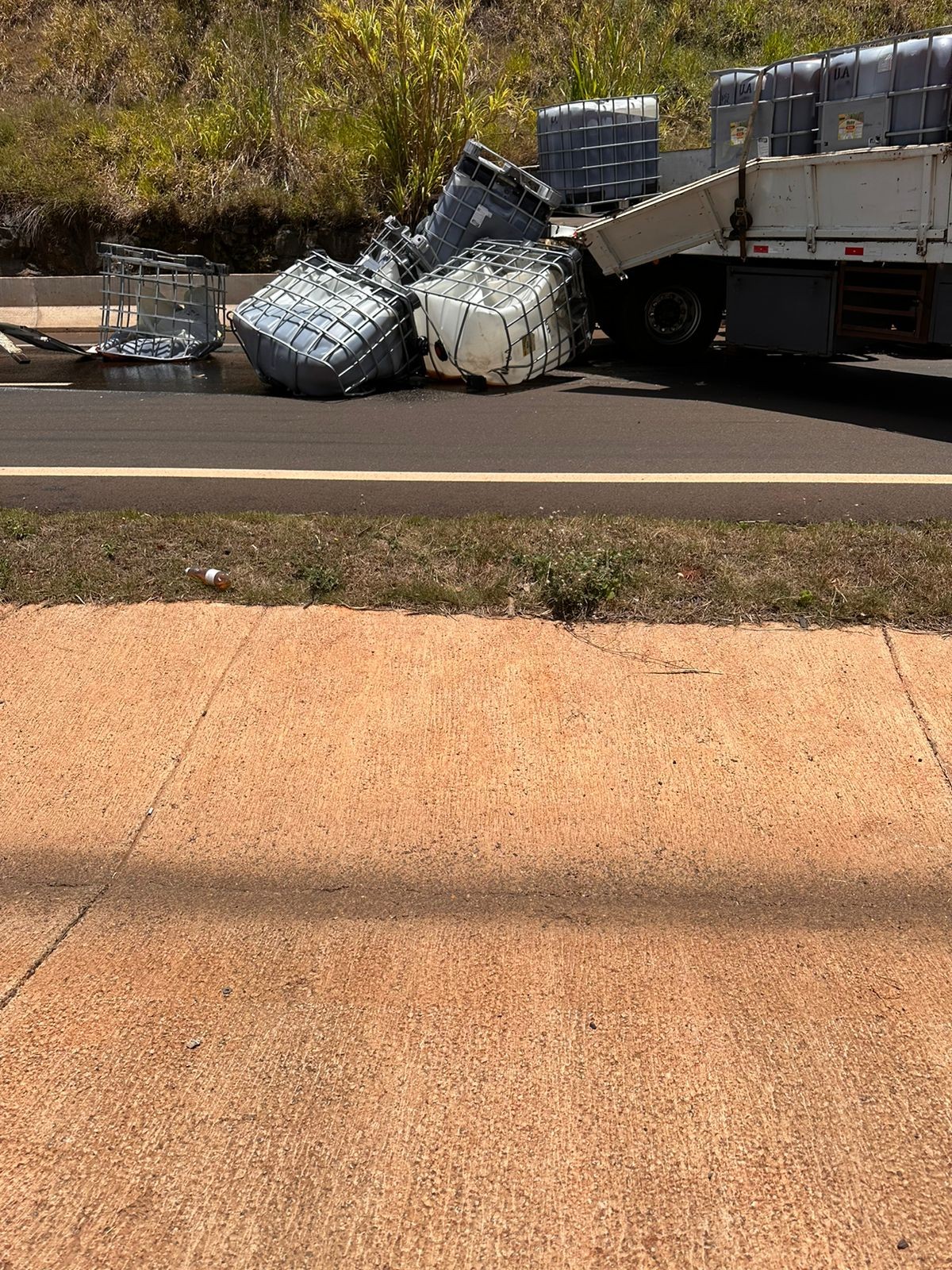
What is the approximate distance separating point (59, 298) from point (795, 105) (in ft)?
34.2

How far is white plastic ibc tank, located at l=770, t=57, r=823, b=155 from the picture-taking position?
1010cm

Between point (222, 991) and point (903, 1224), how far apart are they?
1917mm

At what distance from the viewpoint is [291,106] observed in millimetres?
18672

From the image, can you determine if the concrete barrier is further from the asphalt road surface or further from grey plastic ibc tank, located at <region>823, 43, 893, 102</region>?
grey plastic ibc tank, located at <region>823, 43, 893, 102</region>

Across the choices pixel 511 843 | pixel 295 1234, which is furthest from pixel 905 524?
pixel 295 1234

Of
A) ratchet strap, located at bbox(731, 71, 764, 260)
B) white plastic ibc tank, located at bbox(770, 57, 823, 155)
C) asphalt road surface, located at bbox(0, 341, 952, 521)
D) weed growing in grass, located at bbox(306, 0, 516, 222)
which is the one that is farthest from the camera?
weed growing in grass, located at bbox(306, 0, 516, 222)

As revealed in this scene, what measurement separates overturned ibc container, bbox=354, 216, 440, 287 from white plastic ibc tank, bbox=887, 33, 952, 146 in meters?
4.64

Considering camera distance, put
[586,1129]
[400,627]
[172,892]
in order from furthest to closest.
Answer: [400,627]
[172,892]
[586,1129]

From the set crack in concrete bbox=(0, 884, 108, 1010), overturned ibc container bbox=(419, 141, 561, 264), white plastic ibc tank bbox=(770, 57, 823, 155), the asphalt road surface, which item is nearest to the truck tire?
the asphalt road surface

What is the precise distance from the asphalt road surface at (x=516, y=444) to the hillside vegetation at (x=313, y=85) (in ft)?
22.3

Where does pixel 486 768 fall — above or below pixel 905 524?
below

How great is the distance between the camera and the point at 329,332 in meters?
10.2

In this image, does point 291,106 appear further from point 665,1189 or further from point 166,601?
point 665,1189

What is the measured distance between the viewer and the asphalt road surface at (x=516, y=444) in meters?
6.70
